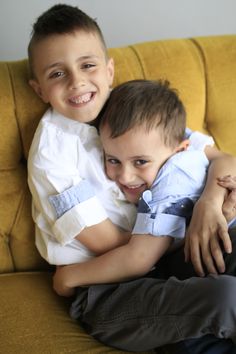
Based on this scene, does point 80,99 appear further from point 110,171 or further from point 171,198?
point 171,198

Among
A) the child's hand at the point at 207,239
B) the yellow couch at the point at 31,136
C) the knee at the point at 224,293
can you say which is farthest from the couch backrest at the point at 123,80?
the knee at the point at 224,293

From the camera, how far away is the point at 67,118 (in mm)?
1204

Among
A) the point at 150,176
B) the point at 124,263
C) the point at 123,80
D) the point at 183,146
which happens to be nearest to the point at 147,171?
the point at 150,176

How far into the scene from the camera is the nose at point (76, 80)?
1149 mm

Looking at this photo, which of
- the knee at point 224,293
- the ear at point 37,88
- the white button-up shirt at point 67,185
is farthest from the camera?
the ear at point 37,88

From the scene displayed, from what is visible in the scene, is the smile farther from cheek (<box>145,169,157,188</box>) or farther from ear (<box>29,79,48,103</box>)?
cheek (<box>145,169,157,188</box>)

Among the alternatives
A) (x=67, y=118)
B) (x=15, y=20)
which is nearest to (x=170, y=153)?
(x=67, y=118)

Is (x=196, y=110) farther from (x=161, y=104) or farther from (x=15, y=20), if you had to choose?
(x=15, y=20)

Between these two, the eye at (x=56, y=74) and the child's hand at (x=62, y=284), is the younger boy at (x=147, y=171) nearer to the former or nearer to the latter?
the child's hand at (x=62, y=284)

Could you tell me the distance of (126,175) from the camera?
1.15m

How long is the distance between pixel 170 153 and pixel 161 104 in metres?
0.14

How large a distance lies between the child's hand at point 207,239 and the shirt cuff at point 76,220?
0.24m

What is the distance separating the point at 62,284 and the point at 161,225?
316 mm

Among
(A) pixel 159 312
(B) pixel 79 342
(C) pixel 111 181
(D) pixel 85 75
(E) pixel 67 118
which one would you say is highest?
(D) pixel 85 75
